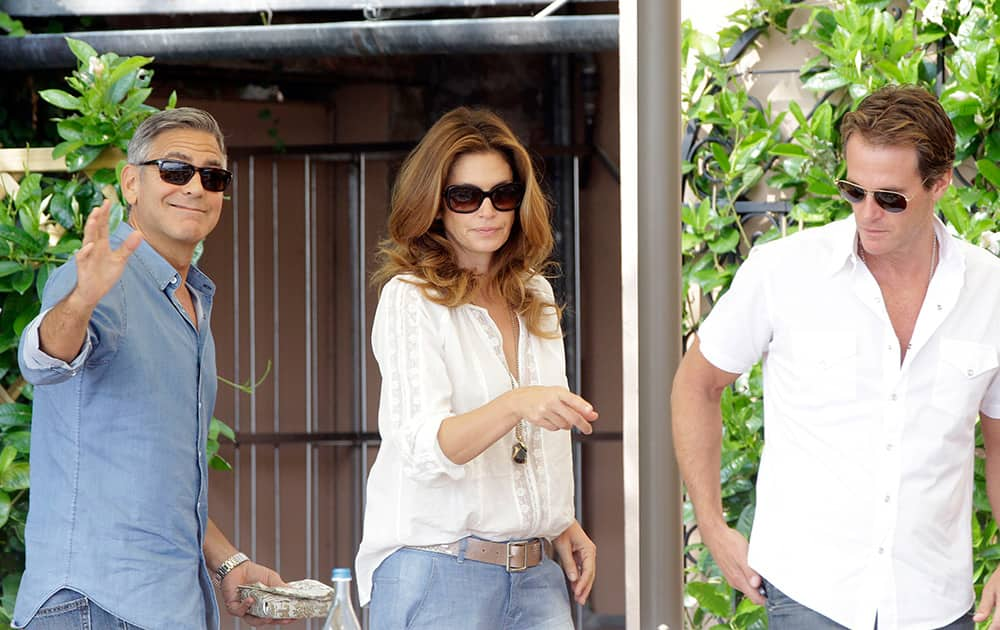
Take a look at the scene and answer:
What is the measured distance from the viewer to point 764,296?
81.4 inches

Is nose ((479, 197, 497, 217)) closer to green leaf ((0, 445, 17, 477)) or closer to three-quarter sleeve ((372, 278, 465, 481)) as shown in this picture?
three-quarter sleeve ((372, 278, 465, 481))

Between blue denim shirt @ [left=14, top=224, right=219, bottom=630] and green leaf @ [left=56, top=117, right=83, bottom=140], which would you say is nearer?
blue denim shirt @ [left=14, top=224, right=219, bottom=630]

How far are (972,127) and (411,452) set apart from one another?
1.75 metres

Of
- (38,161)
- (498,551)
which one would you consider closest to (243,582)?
(498,551)

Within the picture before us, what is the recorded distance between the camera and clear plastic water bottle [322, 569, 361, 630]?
2.02m

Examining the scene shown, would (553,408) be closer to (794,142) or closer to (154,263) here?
(154,263)

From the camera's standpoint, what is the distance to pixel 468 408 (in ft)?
6.59

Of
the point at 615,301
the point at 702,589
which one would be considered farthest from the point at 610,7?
the point at 702,589

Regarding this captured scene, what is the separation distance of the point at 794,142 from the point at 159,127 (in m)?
1.67

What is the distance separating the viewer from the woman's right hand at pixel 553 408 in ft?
5.80

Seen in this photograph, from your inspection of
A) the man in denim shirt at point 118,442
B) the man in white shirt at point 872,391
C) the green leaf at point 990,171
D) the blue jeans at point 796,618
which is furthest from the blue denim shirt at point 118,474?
the green leaf at point 990,171

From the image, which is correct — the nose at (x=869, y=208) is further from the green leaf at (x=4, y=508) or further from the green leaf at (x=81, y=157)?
the green leaf at (x=4, y=508)

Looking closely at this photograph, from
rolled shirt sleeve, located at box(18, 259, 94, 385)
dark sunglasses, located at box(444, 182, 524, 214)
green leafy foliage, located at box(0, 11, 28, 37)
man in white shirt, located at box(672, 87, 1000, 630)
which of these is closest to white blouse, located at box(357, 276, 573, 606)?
dark sunglasses, located at box(444, 182, 524, 214)

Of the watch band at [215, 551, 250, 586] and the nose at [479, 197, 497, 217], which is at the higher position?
the nose at [479, 197, 497, 217]
